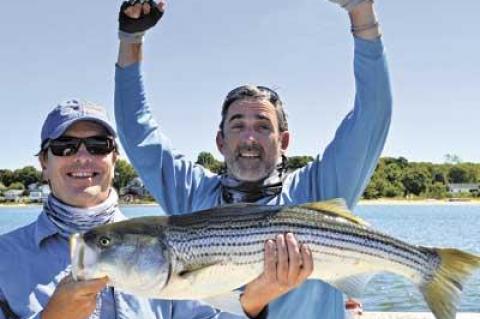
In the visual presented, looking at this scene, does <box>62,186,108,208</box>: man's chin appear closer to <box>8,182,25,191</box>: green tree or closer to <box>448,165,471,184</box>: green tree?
<box>448,165,471,184</box>: green tree

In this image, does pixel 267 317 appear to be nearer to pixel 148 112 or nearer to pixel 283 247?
pixel 283 247

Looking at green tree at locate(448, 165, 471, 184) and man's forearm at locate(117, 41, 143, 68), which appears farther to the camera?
green tree at locate(448, 165, 471, 184)

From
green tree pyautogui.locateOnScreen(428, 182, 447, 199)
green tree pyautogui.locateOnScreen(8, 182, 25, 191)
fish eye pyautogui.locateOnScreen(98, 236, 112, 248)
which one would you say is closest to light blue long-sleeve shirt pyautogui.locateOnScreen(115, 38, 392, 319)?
fish eye pyautogui.locateOnScreen(98, 236, 112, 248)

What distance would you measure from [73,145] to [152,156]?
104 cm

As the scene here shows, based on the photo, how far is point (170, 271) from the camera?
328cm

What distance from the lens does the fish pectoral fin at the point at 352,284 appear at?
3.74 meters

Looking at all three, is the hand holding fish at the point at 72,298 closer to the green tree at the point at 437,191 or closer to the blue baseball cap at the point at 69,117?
the blue baseball cap at the point at 69,117

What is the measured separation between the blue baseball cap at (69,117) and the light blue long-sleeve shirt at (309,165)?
0.92m

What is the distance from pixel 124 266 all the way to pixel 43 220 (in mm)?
675

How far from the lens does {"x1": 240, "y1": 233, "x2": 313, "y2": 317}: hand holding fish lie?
11.5 ft

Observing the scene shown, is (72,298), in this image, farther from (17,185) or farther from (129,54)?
(17,185)

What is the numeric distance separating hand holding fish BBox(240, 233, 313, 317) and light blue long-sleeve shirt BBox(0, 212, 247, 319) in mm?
337

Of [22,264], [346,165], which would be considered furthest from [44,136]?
[346,165]

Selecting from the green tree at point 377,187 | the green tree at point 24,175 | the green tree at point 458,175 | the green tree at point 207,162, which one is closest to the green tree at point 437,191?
the green tree at point 458,175
